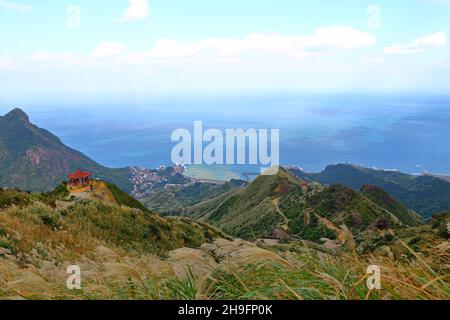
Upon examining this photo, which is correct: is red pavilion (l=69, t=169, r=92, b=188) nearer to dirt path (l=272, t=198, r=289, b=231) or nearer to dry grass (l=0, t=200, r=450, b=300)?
dirt path (l=272, t=198, r=289, b=231)

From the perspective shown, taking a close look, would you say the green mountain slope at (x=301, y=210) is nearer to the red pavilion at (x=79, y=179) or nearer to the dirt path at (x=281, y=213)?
the dirt path at (x=281, y=213)

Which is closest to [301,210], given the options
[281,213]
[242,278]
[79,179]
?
[281,213]

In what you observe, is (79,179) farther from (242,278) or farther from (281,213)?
(242,278)

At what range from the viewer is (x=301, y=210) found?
102312 mm

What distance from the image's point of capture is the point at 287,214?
104312 millimetres

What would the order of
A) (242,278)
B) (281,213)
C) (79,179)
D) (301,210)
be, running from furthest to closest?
1. (281,213)
2. (301,210)
3. (79,179)
4. (242,278)

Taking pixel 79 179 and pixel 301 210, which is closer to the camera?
pixel 79 179

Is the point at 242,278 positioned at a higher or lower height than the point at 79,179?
higher

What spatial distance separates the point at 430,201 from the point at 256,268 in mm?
178700

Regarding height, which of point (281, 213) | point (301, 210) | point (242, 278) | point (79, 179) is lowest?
point (281, 213)

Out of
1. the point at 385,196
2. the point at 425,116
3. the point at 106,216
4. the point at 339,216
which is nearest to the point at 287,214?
the point at 339,216

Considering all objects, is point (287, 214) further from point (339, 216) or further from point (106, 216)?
point (106, 216)

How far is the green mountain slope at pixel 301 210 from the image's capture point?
88038 millimetres

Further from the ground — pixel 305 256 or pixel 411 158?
pixel 305 256
